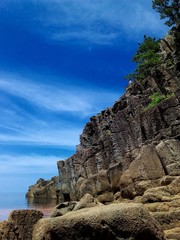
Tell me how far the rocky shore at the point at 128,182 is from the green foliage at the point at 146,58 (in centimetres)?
375

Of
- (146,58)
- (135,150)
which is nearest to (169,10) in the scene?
(146,58)

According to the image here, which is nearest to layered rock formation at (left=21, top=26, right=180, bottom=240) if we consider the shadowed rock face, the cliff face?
the cliff face

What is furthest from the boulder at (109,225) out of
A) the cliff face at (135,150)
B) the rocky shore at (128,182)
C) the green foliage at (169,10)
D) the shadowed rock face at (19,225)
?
the green foliage at (169,10)

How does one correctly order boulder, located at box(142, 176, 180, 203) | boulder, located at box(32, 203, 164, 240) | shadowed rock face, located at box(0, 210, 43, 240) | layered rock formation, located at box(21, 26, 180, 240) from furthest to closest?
boulder, located at box(142, 176, 180, 203)
shadowed rock face, located at box(0, 210, 43, 240)
layered rock formation, located at box(21, 26, 180, 240)
boulder, located at box(32, 203, 164, 240)

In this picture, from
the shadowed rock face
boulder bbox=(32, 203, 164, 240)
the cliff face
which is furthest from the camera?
the cliff face

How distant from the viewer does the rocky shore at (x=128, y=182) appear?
7.32 meters

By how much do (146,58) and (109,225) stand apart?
5460 cm

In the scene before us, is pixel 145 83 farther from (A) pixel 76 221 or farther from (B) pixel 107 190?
(A) pixel 76 221

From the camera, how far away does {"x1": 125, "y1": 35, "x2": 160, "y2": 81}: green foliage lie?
5466 cm

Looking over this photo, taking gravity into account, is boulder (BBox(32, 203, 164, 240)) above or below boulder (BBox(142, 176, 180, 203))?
below

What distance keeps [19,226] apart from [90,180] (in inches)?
719

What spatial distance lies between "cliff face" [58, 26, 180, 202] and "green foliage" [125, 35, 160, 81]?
4.02 m

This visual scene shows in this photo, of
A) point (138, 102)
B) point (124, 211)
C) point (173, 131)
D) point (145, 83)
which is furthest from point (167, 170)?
point (145, 83)

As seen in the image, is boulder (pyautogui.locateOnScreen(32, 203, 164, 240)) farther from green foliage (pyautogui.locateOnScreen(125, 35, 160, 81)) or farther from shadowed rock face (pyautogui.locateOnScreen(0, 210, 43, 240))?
green foliage (pyautogui.locateOnScreen(125, 35, 160, 81))
